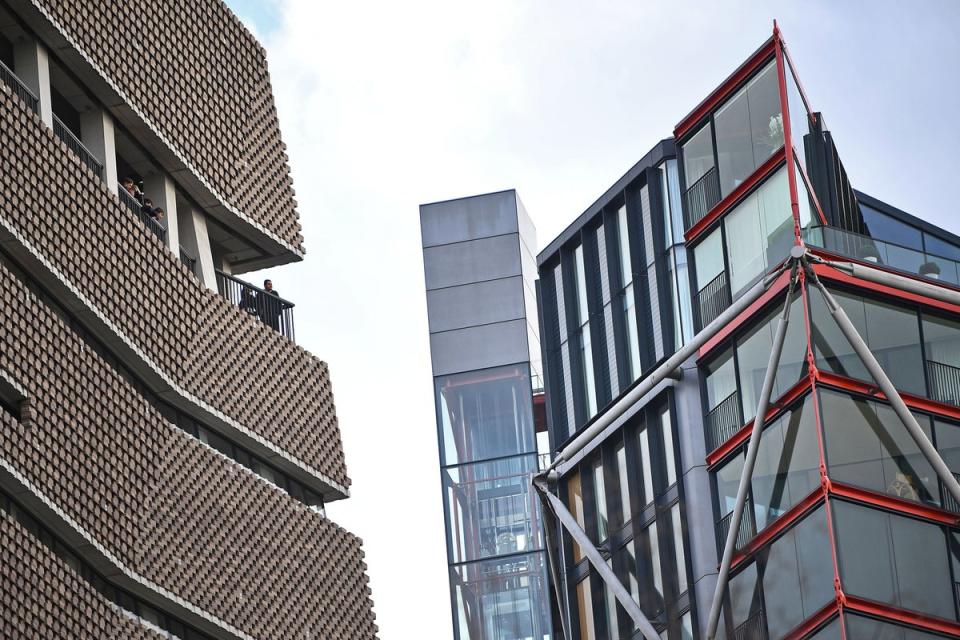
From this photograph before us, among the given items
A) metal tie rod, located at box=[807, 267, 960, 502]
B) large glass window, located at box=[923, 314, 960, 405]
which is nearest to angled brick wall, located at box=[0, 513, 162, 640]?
metal tie rod, located at box=[807, 267, 960, 502]

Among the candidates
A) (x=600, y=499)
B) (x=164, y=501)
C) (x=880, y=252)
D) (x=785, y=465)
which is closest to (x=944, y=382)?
(x=880, y=252)

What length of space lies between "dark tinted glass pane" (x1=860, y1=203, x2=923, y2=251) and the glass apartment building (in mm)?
65

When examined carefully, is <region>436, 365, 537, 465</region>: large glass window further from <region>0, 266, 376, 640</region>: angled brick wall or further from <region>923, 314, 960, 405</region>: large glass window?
<region>923, 314, 960, 405</region>: large glass window

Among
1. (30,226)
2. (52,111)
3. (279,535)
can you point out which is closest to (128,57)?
(52,111)

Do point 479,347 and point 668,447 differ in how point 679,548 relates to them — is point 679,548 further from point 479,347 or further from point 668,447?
point 479,347

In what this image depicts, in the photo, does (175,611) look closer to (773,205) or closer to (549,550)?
(549,550)

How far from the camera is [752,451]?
42844 millimetres

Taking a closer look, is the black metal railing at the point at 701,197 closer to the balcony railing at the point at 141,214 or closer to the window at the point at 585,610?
the window at the point at 585,610

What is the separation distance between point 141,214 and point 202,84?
528cm

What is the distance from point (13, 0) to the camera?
4209 cm

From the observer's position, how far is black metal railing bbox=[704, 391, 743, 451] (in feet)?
150

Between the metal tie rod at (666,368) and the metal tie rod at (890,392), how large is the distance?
5.80 feet

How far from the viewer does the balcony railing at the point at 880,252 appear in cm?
4422

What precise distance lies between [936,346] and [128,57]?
70.8ft
